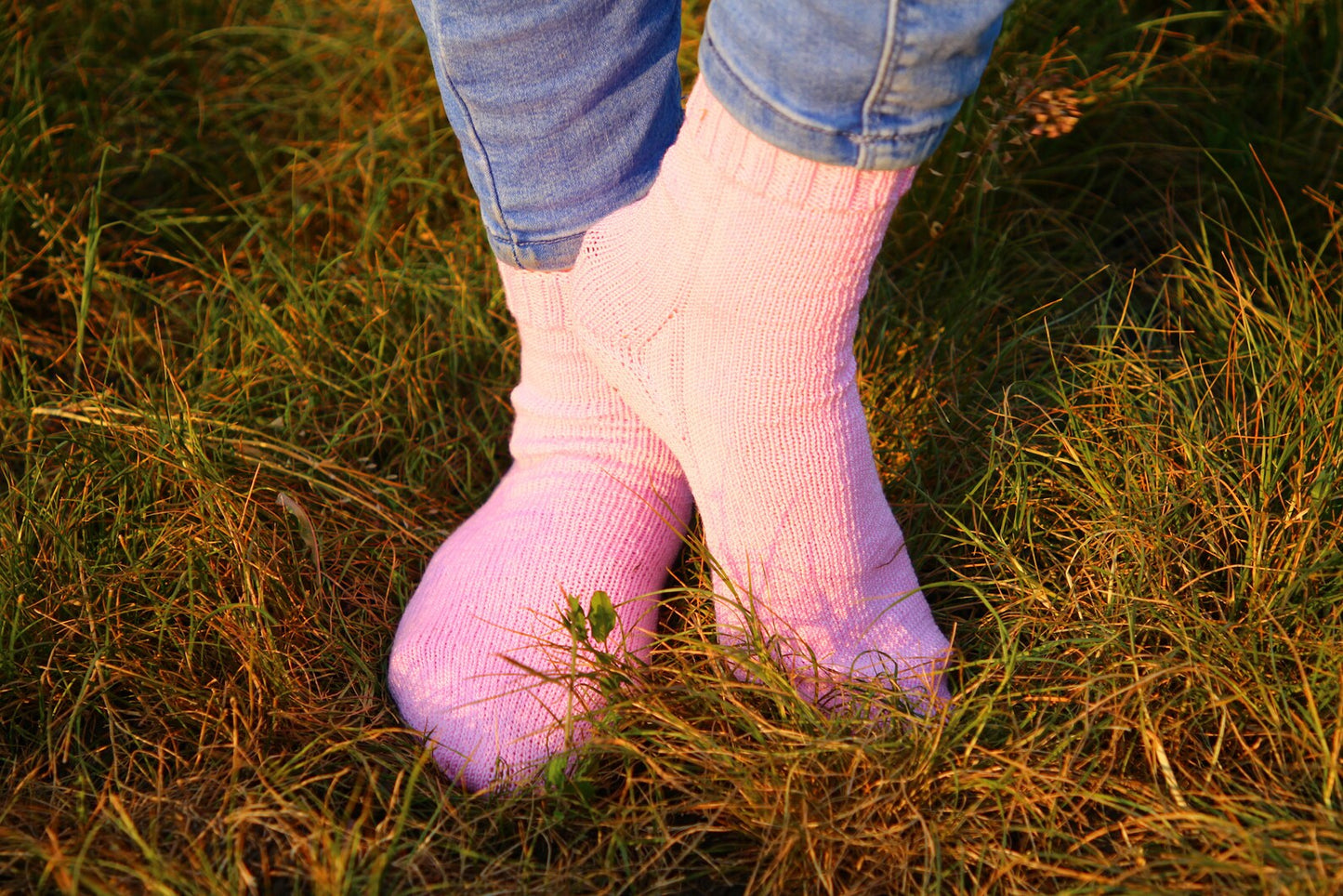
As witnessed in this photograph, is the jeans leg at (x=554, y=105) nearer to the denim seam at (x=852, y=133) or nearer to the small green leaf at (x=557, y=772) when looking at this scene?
the denim seam at (x=852, y=133)

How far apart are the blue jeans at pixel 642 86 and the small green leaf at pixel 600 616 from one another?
0.32 m

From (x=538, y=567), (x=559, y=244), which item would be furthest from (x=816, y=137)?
(x=538, y=567)

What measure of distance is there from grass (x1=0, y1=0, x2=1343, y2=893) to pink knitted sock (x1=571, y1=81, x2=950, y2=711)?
0.06m

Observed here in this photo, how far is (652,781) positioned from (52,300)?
1131mm

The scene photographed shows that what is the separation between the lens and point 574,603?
3.03 feet

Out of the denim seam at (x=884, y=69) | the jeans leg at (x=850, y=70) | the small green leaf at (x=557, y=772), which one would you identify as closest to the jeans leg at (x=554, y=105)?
the jeans leg at (x=850, y=70)

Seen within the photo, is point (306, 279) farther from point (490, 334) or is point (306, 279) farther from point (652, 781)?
point (652, 781)

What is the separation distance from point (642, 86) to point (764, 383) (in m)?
0.29

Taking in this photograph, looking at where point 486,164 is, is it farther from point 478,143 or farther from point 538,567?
point 538,567

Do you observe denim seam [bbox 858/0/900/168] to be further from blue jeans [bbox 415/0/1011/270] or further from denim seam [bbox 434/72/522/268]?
denim seam [bbox 434/72/522/268]

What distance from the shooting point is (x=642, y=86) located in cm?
96

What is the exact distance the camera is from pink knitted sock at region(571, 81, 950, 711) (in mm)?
815

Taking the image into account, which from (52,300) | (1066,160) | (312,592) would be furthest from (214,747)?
(1066,160)

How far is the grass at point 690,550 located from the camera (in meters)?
0.85
